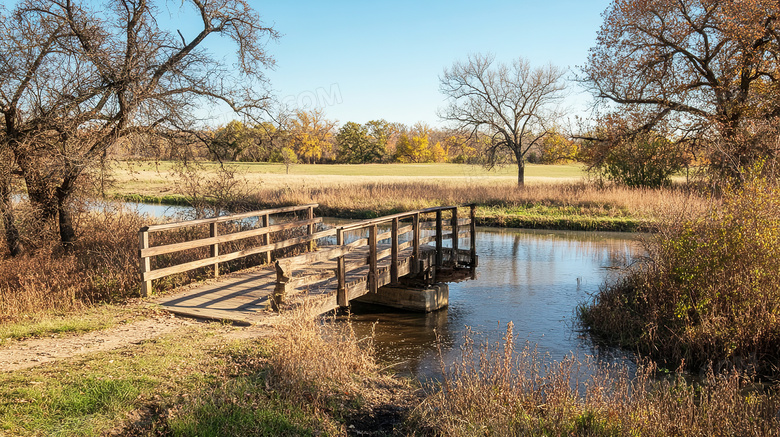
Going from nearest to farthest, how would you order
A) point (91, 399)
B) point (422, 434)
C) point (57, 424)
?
point (57, 424), point (91, 399), point (422, 434)

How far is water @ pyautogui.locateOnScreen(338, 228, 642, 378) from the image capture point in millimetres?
10000

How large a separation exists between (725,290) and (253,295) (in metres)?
7.87

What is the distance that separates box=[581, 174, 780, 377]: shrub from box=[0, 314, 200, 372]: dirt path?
7.70 meters

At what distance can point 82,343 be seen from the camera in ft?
24.8

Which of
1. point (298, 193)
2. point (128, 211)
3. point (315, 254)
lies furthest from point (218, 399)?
point (298, 193)

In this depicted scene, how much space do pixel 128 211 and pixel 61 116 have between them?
4635 mm

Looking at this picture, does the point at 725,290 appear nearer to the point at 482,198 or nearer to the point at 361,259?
the point at 361,259

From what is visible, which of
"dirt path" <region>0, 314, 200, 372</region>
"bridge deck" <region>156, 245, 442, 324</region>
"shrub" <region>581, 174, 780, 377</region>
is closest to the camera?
"dirt path" <region>0, 314, 200, 372</region>

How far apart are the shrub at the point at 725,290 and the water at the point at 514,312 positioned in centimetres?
96

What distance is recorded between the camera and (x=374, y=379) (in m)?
7.78

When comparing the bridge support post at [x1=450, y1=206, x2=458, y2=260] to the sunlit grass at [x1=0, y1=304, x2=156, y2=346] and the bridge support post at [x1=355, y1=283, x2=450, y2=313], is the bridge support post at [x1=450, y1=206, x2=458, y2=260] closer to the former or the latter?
the bridge support post at [x1=355, y1=283, x2=450, y2=313]

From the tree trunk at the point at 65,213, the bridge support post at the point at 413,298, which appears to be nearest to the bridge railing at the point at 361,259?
the bridge support post at the point at 413,298

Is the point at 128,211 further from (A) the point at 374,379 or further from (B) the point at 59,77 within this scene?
(A) the point at 374,379

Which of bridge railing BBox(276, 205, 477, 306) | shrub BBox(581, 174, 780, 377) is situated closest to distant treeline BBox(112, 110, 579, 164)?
bridge railing BBox(276, 205, 477, 306)
